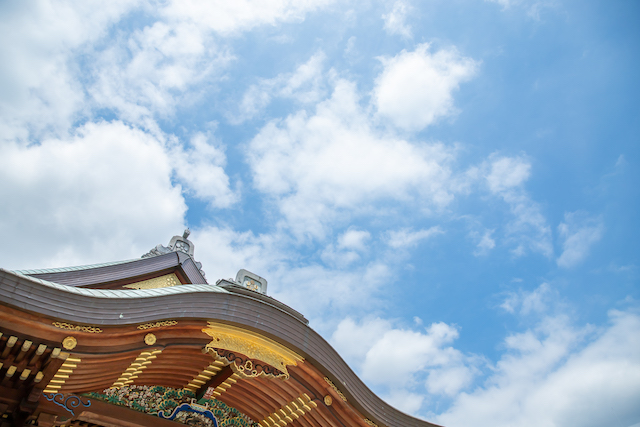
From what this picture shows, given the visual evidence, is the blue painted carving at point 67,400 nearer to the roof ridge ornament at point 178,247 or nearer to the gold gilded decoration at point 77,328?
the gold gilded decoration at point 77,328

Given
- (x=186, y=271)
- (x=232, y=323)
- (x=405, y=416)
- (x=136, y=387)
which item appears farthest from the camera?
(x=186, y=271)

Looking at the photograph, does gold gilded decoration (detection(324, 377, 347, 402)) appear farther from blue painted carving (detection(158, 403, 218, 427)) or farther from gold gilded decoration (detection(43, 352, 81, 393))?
gold gilded decoration (detection(43, 352, 81, 393))

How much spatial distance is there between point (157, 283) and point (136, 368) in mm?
4638

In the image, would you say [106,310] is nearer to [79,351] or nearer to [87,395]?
[79,351]

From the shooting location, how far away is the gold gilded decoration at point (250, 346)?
6969 millimetres

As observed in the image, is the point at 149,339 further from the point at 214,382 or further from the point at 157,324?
the point at 214,382

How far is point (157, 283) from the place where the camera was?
36.8 feet

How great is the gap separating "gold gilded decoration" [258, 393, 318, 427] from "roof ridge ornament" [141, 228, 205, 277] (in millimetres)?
5137

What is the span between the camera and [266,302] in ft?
24.8

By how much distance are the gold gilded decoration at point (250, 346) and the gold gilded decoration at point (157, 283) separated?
4356 mm

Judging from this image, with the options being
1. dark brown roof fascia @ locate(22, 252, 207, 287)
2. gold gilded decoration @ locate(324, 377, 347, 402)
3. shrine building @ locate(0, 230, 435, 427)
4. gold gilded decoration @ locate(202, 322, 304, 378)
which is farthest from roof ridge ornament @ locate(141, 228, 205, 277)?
gold gilded decoration @ locate(324, 377, 347, 402)

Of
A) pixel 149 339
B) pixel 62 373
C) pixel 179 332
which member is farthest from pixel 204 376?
pixel 62 373

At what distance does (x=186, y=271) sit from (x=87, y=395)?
4938 millimetres

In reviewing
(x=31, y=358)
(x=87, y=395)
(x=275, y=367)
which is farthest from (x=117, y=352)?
(x=275, y=367)
